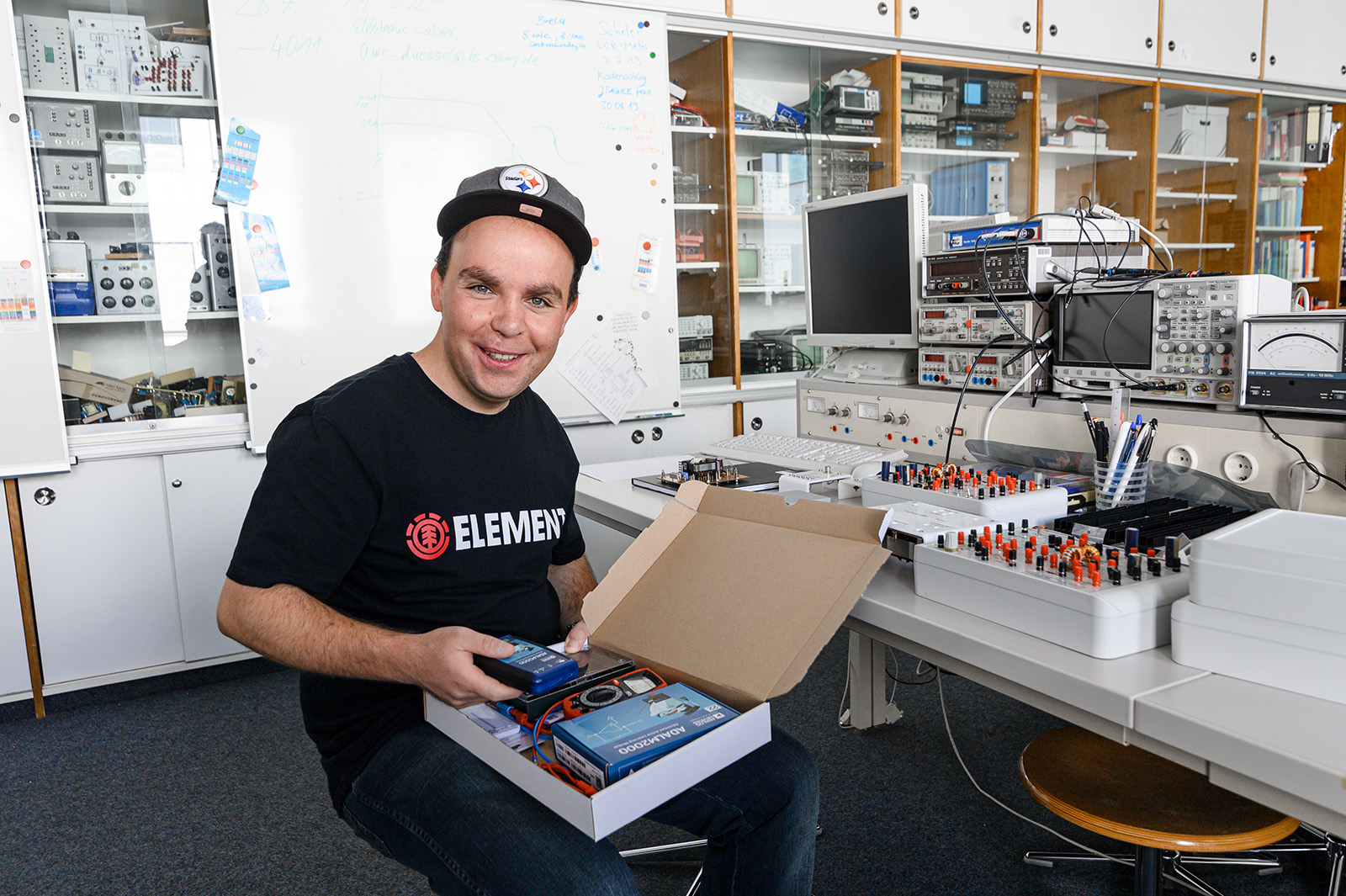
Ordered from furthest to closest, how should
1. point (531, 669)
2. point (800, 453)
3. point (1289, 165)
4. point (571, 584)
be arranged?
point (1289, 165)
point (800, 453)
point (571, 584)
point (531, 669)

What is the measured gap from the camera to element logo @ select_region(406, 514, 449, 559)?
43.7 inches

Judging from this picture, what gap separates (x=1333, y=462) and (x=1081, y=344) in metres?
0.49

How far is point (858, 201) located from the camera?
2.12 metres

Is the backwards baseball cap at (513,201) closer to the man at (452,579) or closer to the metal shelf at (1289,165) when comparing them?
the man at (452,579)

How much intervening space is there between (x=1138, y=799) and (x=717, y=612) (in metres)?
0.65

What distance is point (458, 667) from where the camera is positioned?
916mm

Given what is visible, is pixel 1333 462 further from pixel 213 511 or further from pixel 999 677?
pixel 213 511

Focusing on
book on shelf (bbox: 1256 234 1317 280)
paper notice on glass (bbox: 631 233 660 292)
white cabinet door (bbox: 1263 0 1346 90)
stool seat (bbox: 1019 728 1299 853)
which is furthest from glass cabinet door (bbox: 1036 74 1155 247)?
stool seat (bbox: 1019 728 1299 853)

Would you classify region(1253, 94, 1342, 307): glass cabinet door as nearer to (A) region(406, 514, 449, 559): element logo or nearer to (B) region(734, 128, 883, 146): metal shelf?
(B) region(734, 128, 883, 146): metal shelf

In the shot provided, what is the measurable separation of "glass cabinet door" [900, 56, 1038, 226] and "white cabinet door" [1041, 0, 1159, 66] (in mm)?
206

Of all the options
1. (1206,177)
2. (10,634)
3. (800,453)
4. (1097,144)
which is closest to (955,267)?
(800,453)

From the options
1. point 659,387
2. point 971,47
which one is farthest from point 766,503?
point 971,47

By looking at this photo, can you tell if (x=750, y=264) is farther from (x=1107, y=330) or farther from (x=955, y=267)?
(x=1107, y=330)

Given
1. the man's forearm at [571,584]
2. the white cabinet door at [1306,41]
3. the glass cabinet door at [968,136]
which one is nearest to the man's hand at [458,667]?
the man's forearm at [571,584]
